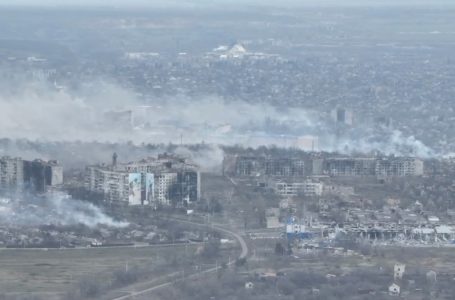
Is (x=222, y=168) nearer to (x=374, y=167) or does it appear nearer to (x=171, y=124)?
(x=374, y=167)

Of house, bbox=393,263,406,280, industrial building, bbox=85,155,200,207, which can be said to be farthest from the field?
industrial building, bbox=85,155,200,207

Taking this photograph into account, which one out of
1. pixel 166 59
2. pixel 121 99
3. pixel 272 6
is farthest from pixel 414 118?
pixel 272 6

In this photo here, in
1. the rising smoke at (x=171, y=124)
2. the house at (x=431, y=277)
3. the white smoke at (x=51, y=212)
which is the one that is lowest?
the house at (x=431, y=277)

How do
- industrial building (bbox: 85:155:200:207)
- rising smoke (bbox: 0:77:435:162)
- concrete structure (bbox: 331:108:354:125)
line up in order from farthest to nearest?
concrete structure (bbox: 331:108:354:125)
rising smoke (bbox: 0:77:435:162)
industrial building (bbox: 85:155:200:207)

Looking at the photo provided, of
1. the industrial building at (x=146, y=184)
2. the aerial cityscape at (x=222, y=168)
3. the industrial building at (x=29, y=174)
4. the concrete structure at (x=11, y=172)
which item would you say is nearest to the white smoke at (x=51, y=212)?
the aerial cityscape at (x=222, y=168)

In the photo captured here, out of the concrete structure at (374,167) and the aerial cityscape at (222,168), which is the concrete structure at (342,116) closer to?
the aerial cityscape at (222,168)

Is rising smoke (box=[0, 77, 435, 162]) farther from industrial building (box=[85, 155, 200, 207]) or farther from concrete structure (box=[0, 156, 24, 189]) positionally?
industrial building (box=[85, 155, 200, 207])

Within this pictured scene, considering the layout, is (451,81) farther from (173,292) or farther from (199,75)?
(173,292)
